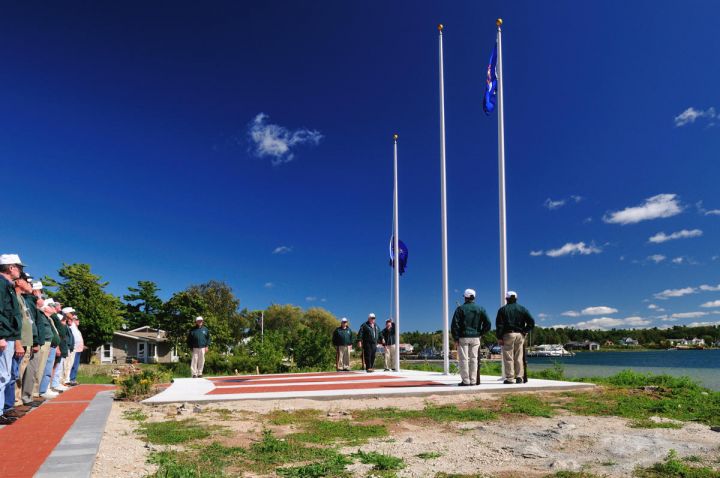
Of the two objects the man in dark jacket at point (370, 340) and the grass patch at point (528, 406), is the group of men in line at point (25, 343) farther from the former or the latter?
the man in dark jacket at point (370, 340)

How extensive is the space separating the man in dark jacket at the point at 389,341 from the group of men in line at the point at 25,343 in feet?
31.6

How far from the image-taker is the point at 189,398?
9711mm

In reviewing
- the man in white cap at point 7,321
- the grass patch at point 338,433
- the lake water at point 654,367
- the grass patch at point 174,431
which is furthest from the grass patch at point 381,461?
the lake water at point 654,367

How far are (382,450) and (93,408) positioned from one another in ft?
18.4

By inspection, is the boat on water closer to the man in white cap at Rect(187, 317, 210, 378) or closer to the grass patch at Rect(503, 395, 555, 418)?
the man in white cap at Rect(187, 317, 210, 378)

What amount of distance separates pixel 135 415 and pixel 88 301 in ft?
145

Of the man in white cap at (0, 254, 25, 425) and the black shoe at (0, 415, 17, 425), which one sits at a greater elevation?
the man in white cap at (0, 254, 25, 425)

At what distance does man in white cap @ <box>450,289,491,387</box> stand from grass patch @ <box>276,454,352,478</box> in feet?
21.9

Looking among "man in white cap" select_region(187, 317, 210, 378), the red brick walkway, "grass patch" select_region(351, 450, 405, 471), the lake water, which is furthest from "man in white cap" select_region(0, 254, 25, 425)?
the lake water

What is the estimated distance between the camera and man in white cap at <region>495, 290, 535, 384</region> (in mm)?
11320

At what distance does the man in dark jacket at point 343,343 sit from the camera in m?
18.6

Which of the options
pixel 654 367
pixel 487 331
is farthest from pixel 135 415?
pixel 654 367

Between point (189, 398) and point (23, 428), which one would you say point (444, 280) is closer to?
point (189, 398)

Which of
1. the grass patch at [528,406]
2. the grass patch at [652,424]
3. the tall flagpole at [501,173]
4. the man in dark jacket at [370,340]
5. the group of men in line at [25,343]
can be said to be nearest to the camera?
the group of men in line at [25,343]
